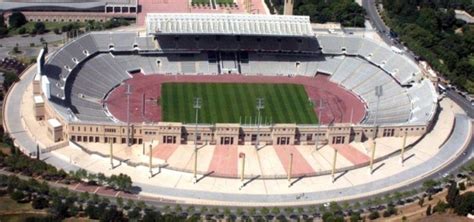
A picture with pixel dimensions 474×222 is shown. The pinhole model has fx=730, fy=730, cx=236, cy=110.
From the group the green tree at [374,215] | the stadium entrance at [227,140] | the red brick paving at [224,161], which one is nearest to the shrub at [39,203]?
the red brick paving at [224,161]

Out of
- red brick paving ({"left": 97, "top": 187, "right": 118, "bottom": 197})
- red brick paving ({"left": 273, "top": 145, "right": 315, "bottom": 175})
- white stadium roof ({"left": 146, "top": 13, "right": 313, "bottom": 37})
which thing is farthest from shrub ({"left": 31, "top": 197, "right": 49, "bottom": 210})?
white stadium roof ({"left": 146, "top": 13, "right": 313, "bottom": 37})

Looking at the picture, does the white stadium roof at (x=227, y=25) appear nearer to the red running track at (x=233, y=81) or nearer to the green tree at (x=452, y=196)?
the red running track at (x=233, y=81)

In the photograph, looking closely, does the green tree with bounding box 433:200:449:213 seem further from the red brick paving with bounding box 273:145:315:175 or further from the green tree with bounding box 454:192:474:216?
the red brick paving with bounding box 273:145:315:175

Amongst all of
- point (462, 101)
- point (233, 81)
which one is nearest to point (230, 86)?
point (233, 81)

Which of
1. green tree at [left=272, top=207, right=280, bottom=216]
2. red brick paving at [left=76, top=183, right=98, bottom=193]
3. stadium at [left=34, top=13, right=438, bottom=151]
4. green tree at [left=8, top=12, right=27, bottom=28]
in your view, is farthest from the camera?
green tree at [left=8, top=12, right=27, bottom=28]

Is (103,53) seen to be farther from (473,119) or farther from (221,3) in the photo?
(473,119)

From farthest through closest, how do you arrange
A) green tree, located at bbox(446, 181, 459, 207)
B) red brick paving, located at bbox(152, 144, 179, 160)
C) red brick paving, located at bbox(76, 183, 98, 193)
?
1. red brick paving, located at bbox(152, 144, 179, 160)
2. red brick paving, located at bbox(76, 183, 98, 193)
3. green tree, located at bbox(446, 181, 459, 207)
